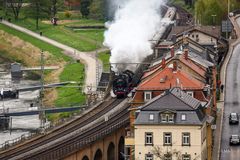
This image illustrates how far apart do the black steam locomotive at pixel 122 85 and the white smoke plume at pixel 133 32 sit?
6.76m

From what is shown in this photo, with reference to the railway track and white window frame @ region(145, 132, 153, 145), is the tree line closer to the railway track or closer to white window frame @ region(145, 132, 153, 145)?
the railway track

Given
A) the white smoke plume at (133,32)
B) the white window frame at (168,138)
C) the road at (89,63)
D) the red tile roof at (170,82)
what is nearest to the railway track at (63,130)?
the white smoke plume at (133,32)

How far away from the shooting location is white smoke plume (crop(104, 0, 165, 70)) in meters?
130

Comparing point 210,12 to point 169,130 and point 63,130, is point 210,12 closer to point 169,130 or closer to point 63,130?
point 63,130

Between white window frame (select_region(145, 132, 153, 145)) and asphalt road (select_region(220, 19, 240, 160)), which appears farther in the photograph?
asphalt road (select_region(220, 19, 240, 160))

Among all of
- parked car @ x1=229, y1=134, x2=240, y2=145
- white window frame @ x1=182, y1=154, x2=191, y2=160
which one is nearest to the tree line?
parked car @ x1=229, y1=134, x2=240, y2=145

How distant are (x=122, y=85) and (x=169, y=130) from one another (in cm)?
3612

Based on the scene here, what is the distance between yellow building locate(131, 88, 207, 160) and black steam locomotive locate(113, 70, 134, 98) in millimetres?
34996

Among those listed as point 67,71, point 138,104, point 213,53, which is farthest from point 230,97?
point 67,71

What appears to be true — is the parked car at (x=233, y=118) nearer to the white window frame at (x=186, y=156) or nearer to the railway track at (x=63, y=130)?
the railway track at (x=63, y=130)

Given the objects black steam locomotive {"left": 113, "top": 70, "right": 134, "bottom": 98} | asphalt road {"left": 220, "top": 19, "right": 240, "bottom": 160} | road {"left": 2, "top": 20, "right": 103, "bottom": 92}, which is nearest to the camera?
asphalt road {"left": 220, "top": 19, "right": 240, "bottom": 160}

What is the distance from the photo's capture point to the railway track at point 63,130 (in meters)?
98.9

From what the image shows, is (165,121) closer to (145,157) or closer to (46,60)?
(145,157)

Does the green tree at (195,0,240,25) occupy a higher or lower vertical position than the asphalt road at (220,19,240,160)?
higher
